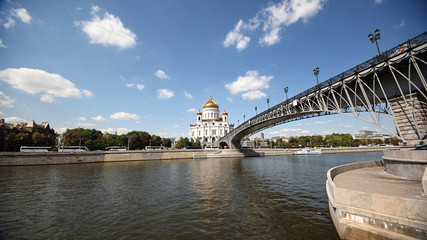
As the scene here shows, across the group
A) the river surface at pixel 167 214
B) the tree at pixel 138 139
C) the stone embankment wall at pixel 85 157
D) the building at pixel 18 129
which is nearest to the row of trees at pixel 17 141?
the building at pixel 18 129

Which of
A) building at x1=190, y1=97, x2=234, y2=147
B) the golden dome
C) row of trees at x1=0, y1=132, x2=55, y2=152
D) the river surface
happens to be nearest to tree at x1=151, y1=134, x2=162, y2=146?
building at x1=190, y1=97, x2=234, y2=147

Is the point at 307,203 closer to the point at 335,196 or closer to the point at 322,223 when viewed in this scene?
the point at 322,223

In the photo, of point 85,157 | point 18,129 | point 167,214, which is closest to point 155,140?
point 85,157

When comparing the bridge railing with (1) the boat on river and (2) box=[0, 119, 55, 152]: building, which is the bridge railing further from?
(2) box=[0, 119, 55, 152]: building

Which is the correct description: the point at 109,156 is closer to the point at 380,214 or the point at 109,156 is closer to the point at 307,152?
the point at 380,214

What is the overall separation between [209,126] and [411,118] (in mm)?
91861

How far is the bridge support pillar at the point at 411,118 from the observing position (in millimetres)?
12016

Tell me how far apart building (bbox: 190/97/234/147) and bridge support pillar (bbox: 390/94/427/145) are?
86380 millimetres

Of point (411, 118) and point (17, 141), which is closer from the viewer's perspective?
point (411, 118)

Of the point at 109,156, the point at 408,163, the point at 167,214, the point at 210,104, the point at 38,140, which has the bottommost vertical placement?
the point at 167,214

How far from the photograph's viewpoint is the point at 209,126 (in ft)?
337

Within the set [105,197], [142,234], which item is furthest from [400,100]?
[105,197]

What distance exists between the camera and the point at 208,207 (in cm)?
1045

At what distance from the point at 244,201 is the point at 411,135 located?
13207mm
